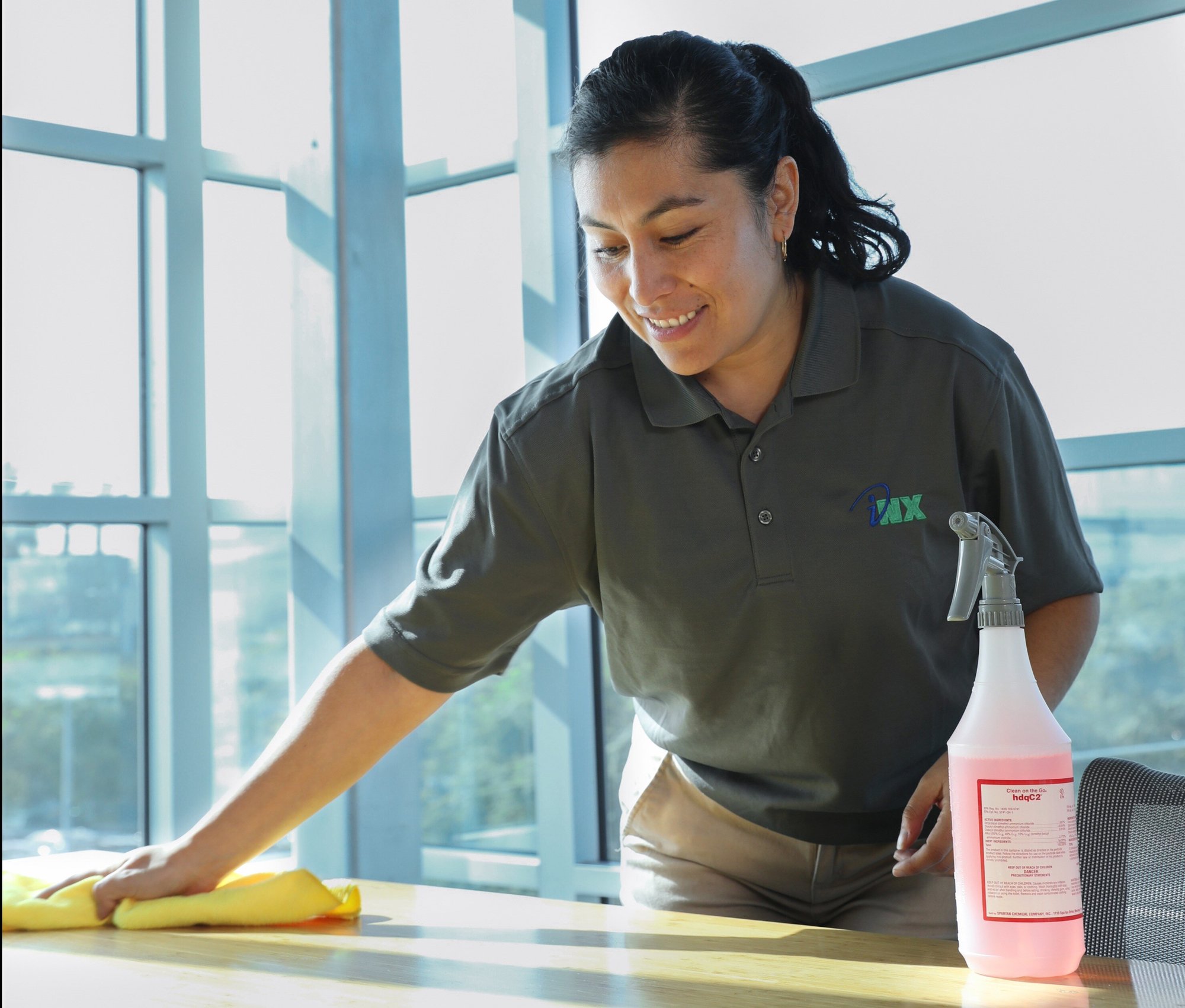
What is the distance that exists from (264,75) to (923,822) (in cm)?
177

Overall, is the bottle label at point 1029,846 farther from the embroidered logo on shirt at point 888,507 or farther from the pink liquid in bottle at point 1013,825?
the embroidered logo on shirt at point 888,507

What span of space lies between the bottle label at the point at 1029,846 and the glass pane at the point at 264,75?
1.75 meters

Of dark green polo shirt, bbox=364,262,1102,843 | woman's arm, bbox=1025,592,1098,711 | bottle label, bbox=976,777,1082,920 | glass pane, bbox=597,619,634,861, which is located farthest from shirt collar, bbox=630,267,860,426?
glass pane, bbox=597,619,634,861

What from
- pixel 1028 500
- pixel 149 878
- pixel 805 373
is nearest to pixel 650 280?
pixel 805 373

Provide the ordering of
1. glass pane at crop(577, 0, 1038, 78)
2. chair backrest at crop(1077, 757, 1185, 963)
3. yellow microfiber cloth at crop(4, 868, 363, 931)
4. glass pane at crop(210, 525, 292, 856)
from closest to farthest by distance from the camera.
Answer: chair backrest at crop(1077, 757, 1185, 963), yellow microfiber cloth at crop(4, 868, 363, 931), glass pane at crop(577, 0, 1038, 78), glass pane at crop(210, 525, 292, 856)

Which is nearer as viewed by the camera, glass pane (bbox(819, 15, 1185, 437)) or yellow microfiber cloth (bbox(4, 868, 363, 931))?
yellow microfiber cloth (bbox(4, 868, 363, 931))

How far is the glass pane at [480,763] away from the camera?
7.33 ft

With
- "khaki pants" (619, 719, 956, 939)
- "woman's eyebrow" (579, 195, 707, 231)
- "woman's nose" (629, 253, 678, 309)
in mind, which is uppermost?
"woman's eyebrow" (579, 195, 707, 231)

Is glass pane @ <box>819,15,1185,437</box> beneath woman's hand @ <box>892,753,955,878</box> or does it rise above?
above

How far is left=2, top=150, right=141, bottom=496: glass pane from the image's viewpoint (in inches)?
74.6

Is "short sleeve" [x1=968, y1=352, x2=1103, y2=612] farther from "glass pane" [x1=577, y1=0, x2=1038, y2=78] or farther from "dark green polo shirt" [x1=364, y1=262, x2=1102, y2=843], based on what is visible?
"glass pane" [x1=577, y1=0, x2=1038, y2=78]

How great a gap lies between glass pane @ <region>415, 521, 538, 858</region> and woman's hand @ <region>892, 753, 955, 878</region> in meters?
1.26

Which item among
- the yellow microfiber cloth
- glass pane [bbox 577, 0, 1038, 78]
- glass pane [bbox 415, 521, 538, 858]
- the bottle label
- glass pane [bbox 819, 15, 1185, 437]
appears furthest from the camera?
glass pane [bbox 415, 521, 538, 858]

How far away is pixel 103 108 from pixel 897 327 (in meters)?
1.42
